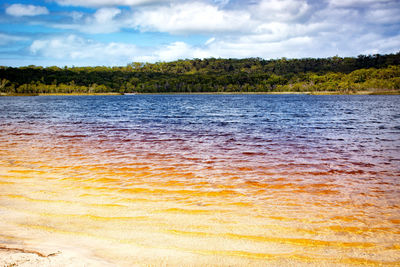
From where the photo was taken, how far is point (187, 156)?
11.6 m

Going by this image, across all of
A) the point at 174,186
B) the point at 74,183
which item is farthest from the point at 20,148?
the point at 174,186

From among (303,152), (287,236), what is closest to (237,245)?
(287,236)

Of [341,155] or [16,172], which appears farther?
[341,155]

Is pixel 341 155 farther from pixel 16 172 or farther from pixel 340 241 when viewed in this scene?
pixel 16 172

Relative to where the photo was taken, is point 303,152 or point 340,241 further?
point 303,152

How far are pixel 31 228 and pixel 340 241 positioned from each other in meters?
5.21

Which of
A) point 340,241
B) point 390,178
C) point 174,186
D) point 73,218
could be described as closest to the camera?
point 340,241

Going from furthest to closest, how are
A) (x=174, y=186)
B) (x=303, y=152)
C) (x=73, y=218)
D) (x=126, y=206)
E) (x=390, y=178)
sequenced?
(x=303, y=152) < (x=390, y=178) < (x=174, y=186) < (x=126, y=206) < (x=73, y=218)

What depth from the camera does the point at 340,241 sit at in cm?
453

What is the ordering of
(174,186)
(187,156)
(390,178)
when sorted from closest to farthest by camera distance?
(174,186) → (390,178) → (187,156)

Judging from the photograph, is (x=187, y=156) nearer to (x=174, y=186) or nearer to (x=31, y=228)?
(x=174, y=186)

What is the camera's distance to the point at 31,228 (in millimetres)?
4586

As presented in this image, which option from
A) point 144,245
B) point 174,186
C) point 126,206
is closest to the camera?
point 144,245

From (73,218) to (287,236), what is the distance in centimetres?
399
